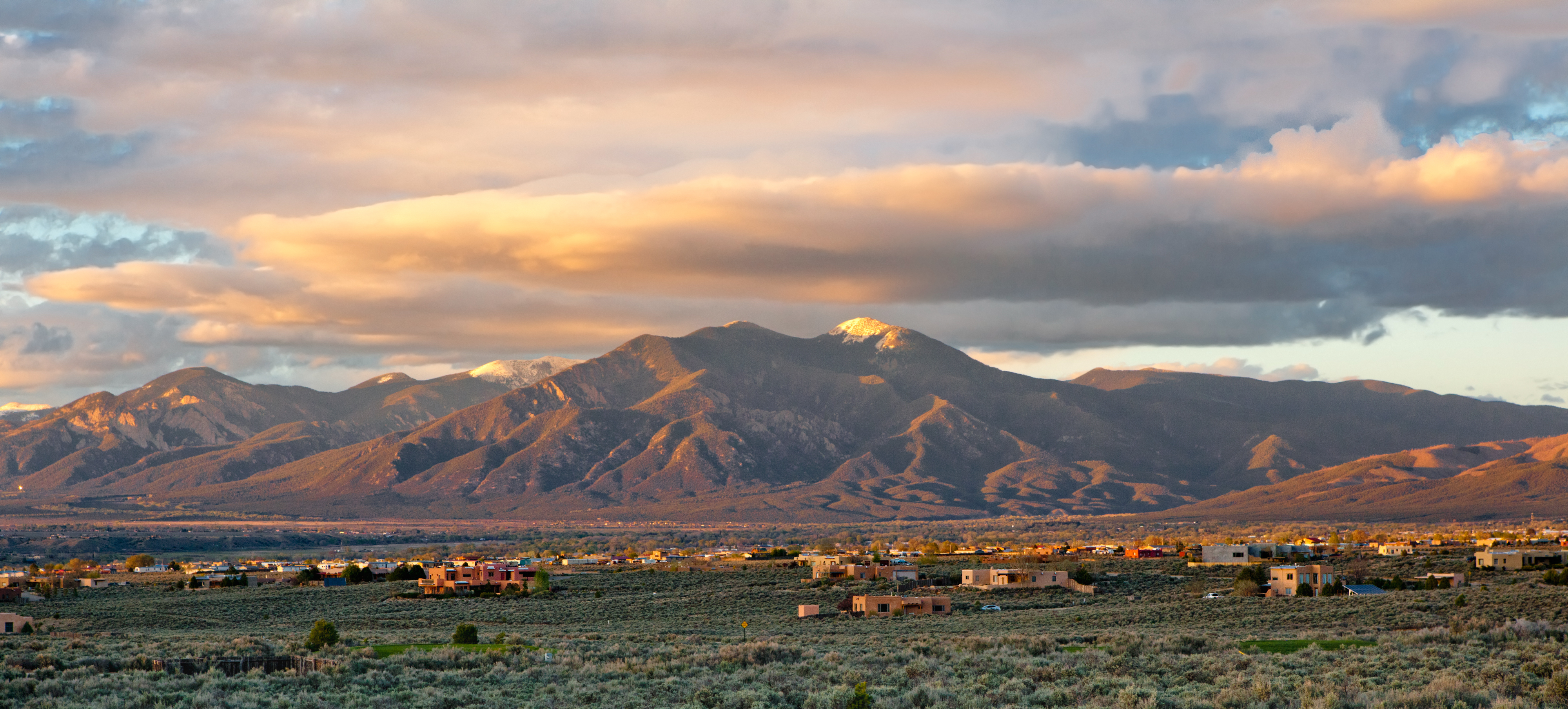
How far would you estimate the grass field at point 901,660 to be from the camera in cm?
2938

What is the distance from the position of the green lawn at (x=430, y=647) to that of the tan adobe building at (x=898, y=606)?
1057 inches

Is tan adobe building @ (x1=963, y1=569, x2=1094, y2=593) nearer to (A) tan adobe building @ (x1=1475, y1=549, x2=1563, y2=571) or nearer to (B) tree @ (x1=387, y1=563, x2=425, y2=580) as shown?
(A) tan adobe building @ (x1=1475, y1=549, x2=1563, y2=571)

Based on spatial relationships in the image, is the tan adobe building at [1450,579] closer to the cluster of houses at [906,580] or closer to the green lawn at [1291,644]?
the cluster of houses at [906,580]

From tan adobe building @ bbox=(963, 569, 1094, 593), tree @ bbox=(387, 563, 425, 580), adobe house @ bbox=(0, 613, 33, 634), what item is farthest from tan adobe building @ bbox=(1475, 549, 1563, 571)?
adobe house @ bbox=(0, 613, 33, 634)

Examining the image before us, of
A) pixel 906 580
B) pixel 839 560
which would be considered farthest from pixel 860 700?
pixel 839 560

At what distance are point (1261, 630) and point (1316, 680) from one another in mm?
18440

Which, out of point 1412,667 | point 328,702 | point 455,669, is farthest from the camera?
point 455,669

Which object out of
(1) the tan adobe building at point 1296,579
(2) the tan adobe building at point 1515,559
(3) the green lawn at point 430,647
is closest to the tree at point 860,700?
(3) the green lawn at point 430,647

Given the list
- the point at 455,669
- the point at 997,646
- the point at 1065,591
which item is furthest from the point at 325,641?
the point at 1065,591

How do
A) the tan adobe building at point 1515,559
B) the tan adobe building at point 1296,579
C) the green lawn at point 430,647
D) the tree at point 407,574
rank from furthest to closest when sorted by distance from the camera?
1. the tree at point 407,574
2. the tan adobe building at point 1515,559
3. the tan adobe building at point 1296,579
4. the green lawn at point 430,647

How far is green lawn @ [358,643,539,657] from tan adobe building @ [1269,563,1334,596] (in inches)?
1751

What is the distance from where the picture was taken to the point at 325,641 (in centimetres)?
4262

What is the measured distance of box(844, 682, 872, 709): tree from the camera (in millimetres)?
28438

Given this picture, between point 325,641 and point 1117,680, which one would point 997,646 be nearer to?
point 1117,680
